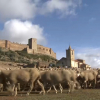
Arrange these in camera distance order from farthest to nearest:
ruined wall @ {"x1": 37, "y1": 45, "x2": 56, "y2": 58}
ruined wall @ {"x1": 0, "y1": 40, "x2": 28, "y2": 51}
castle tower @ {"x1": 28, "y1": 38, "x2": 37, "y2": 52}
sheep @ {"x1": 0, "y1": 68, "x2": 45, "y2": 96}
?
1. ruined wall @ {"x1": 37, "y1": 45, "x2": 56, "y2": 58}
2. castle tower @ {"x1": 28, "y1": 38, "x2": 37, "y2": 52}
3. ruined wall @ {"x1": 0, "y1": 40, "x2": 28, "y2": 51}
4. sheep @ {"x1": 0, "y1": 68, "x2": 45, "y2": 96}

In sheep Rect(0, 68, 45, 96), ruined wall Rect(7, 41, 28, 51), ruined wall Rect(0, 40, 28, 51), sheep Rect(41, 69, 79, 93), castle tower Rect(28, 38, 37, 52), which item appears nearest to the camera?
sheep Rect(0, 68, 45, 96)

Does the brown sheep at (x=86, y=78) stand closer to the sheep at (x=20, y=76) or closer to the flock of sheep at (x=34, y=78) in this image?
the flock of sheep at (x=34, y=78)

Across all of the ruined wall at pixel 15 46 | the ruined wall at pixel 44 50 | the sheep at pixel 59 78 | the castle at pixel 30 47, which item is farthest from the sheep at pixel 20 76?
the ruined wall at pixel 44 50

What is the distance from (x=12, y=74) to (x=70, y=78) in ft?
13.1

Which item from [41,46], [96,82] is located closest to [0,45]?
[41,46]

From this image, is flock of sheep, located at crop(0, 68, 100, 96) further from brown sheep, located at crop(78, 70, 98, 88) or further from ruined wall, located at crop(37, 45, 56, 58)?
ruined wall, located at crop(37, 45, 56, 58)

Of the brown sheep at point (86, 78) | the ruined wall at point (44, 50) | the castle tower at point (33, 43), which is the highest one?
the castle tower at point (33, 43)

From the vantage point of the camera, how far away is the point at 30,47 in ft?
420

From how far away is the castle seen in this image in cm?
11775

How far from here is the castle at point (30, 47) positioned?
386 feet

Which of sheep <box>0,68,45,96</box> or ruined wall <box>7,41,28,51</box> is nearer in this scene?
sheep <box>0,68,45,96</box>

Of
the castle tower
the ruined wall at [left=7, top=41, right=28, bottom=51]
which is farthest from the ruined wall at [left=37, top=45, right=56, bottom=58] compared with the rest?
the ruined wall at [left=7, top=41, right=28, bottom=51]

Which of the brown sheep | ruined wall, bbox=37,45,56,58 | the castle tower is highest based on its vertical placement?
the castle tower

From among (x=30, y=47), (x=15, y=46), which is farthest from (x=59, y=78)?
(x=30, y=47)
